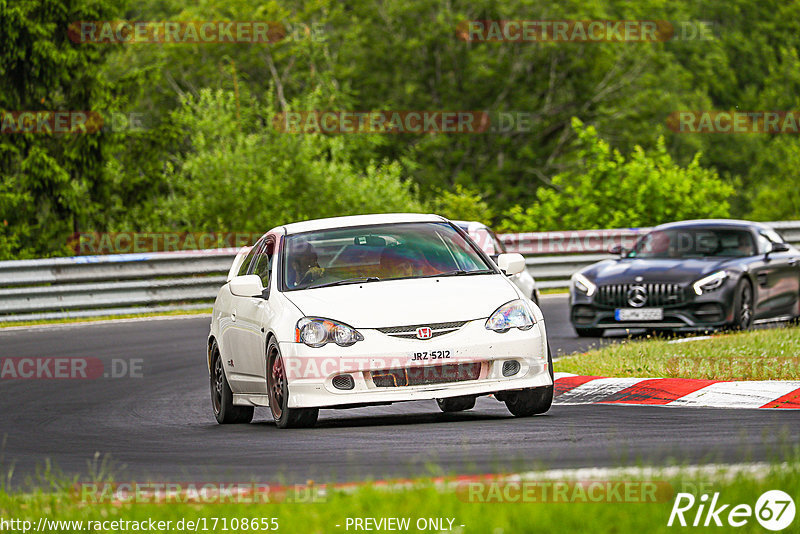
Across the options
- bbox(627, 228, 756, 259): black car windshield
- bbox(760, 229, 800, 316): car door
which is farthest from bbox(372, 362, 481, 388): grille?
bbox(760, 229, 800, 316): car door

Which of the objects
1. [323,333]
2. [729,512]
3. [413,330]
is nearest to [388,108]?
[323,333]

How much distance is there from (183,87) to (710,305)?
147 ft

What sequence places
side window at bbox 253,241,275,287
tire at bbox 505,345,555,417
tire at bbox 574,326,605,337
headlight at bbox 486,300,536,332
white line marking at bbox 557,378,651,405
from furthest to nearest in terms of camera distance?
tire at bbox 574,326,605,337
white line marking at bbox 557,378,651,405
side window at bbox 253,241,275,287
tire at bbox 505,345,555,417
headlight at bbox 486,300,536,332

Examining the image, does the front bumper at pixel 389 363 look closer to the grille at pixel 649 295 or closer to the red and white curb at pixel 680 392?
the red and white curb at pixel 680 392

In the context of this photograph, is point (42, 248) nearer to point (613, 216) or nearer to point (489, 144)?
point (613, 216)

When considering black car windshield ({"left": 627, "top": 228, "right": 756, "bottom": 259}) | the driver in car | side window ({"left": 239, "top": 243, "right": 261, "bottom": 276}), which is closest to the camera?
the driver in car

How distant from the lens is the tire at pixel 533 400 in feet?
32.8

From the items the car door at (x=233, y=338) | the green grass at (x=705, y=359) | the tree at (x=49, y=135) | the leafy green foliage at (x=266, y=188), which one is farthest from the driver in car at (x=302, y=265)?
the leafy green foliage at (x=266, y=188)

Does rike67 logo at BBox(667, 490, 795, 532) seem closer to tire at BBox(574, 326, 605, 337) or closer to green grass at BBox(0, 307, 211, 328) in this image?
tire at BBox(574, 326, 605, 337)

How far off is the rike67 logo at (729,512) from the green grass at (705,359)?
5.97m

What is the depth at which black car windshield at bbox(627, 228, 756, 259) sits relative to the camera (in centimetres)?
1780

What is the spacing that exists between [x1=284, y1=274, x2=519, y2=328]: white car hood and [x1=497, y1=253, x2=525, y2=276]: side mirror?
0.64m

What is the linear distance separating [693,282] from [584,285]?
4.54ft

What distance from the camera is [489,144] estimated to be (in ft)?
194
